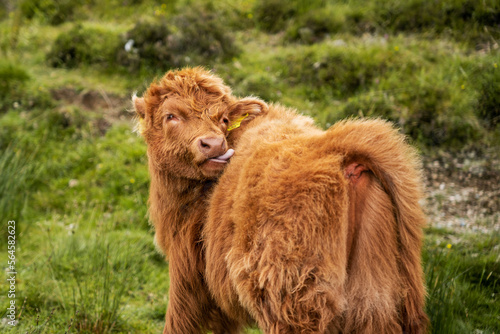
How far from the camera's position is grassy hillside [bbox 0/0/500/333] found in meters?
4.15

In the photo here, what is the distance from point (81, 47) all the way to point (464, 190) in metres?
7.32

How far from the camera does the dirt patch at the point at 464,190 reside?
4.93 m

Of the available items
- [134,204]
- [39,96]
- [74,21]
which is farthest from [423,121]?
[74,21]

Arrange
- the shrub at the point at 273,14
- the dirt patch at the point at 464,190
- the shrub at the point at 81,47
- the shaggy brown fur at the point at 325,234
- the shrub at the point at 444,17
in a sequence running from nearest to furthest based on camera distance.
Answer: the shaggy brown fur at the point at 325,234
the dirt patch at the point at 464,190
the shrub at the point at 444,17
the shrub at the point at 81,47
the shrub at the point at 273,14

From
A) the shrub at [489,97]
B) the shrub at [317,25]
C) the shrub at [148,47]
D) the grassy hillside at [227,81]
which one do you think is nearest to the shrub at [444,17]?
the grassy hillside at [227,81]

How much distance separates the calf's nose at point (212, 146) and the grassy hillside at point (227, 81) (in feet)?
5.53

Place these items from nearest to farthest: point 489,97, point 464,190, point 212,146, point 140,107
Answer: point 212,146, point 140,107, point 464,190, point 489,97

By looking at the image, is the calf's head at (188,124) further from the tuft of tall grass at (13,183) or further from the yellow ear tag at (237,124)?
the tuft of tall grass at (13,183)

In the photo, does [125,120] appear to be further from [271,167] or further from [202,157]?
[271,167]

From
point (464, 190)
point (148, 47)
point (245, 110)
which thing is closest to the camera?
point (245, 110)

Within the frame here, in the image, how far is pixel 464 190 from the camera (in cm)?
535

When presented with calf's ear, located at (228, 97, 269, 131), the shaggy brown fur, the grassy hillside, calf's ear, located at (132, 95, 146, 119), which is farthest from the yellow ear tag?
the grassy hillside

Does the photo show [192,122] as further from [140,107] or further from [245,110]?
[140,107]

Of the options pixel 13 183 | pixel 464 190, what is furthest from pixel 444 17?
pixel 13 183
